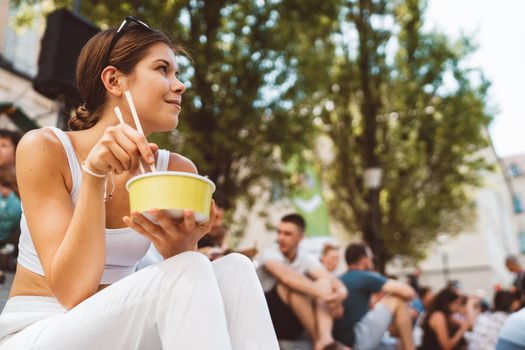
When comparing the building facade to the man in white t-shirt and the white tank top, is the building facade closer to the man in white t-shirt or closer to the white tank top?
the man in white t-shirt

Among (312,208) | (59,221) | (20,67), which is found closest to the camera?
(59,221)

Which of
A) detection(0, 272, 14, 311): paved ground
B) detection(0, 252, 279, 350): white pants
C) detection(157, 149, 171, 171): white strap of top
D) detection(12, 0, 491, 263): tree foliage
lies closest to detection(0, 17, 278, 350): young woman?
detection(0, 252, 279, 350): white pants

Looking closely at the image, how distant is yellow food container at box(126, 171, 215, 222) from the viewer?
1.28m

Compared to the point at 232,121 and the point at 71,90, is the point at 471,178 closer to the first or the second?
the point at 232,121

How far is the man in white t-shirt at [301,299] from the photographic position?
199 inches

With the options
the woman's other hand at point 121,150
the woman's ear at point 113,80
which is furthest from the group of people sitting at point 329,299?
the woman's other hand at point 121,150

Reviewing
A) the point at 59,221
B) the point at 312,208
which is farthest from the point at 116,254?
the point at 312,208

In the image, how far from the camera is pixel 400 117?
53.0 feet

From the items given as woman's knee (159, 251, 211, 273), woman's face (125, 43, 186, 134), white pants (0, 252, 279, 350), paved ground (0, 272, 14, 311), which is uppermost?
woman's face (125, 43, 186, 134)

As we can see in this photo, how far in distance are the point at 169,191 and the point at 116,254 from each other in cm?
62

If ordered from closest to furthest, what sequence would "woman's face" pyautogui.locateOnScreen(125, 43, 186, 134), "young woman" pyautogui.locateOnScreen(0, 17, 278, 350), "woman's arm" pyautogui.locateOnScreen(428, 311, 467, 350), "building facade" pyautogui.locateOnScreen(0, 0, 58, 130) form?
"young woman" pyautogui.locateOnScreen(0, 17, 278, 350) < "woman's face" pyautogui.locateOnScreen(125, 43, 186, 134) < "woman's arm" pyautogui.locateOnScreen(428, 311, 467, 350) < "building facade" pyautogui.locateOnScreen(0, 0, 58, 130)

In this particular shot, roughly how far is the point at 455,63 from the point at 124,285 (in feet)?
51.7

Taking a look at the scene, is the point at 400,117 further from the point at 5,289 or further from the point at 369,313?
the point at 5,289

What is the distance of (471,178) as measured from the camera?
17.1 meters
